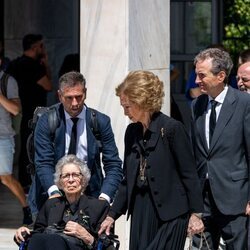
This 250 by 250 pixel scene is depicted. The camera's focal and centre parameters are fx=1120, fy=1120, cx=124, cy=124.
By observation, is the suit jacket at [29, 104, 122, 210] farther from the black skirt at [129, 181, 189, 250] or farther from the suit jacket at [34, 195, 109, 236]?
the black skirt at [129, 181, 189, 250]

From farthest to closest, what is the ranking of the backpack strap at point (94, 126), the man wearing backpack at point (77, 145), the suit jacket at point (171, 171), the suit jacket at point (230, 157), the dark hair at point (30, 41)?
the dark hair at point (30, 41) < the backpack strap at point (94, 126) < the man wearing backpack at point (77, 145) < the suit jacket at point (230, 157) < the suit jacket at point (171, 171)

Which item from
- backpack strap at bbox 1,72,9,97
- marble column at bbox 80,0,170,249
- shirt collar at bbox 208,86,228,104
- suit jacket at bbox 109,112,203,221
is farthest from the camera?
backpack strap at bbox 1,72,9,97

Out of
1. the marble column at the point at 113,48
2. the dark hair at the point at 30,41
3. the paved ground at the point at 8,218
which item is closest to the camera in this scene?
the marble column at the point at 113,48

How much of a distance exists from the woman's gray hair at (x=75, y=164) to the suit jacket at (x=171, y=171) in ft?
2.65

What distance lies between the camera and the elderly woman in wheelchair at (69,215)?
7809mm

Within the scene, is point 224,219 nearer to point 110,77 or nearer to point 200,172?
point 200,172

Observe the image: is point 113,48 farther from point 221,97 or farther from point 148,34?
point 221,97

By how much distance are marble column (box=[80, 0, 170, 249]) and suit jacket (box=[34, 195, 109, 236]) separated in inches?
60.8

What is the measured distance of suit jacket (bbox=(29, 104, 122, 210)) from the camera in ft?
26.7

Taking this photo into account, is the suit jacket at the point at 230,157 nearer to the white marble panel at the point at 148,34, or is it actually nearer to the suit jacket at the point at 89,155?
the suit jacket at the point at 89,155

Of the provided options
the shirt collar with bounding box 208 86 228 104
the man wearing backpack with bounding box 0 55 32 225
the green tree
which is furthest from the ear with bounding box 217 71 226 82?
the green tree

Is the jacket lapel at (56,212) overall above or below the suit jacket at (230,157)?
below

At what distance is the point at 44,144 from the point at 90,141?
34 cm

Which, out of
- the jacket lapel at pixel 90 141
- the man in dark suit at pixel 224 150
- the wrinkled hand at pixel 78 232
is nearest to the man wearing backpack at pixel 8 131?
the jacket lapel at pixel 90 141
